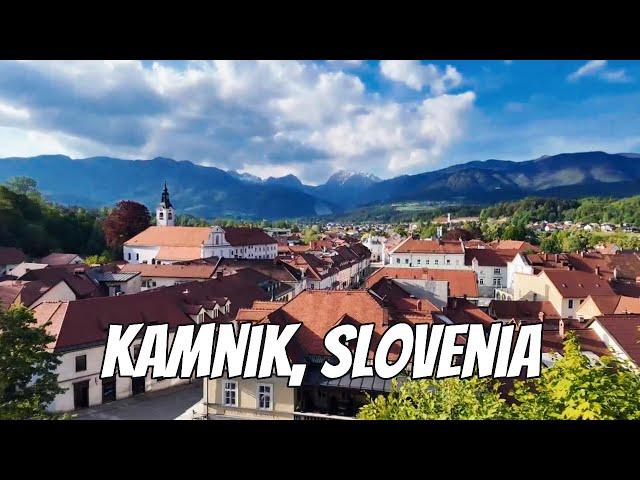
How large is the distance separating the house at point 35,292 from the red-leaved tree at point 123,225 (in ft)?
63.5

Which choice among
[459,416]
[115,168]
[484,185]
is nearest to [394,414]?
[459,416]

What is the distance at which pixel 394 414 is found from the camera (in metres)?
3.65

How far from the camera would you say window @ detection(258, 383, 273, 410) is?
23.9 ft

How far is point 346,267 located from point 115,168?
1811 inches

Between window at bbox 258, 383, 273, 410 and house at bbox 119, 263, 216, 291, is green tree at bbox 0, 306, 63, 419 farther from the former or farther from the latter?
house at bbox 119, 263, 216, 291

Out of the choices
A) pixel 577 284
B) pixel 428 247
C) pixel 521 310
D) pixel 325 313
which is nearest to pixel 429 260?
pixel 428 247

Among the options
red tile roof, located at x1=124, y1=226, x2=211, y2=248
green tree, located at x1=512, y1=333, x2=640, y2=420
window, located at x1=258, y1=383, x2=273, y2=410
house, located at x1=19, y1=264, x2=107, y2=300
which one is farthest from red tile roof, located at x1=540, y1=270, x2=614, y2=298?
red tile roof, located at x1=124, y1=226, x2=211, y2=248

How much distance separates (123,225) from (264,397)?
104 feet

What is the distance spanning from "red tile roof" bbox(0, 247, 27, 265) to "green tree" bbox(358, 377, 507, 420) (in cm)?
2817

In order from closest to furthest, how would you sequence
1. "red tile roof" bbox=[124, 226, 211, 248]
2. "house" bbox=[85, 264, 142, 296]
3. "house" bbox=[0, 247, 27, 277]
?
→ "house" bbox=[85, 264, 142, 296] → "house" bbox=[0, 247, 27, 277] → "red tile roof" bbox=[124, 226, 211, 248]

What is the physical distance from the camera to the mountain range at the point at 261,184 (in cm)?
5684

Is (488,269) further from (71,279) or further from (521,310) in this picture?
(71,279)

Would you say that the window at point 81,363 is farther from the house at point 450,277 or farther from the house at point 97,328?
the house at point 450,277
